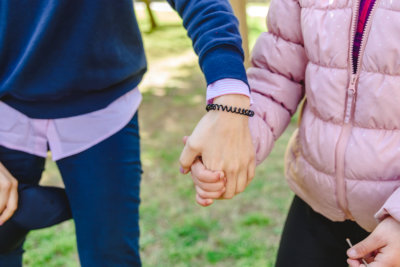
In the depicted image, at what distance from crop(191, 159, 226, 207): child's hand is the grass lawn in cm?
154

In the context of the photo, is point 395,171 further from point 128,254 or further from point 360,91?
point 128,254

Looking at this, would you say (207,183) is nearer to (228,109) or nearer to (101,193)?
(228,109)

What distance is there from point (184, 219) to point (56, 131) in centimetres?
177

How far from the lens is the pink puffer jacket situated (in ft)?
4.49

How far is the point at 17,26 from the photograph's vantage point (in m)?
1.61

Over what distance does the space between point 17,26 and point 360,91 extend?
104 cm

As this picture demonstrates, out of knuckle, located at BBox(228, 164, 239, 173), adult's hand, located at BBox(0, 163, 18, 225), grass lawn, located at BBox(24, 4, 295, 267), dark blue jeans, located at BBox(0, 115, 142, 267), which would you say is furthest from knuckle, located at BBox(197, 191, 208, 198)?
grass lawn, located at BBox(24, 4, 295, 267)

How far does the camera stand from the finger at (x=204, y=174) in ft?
4.59

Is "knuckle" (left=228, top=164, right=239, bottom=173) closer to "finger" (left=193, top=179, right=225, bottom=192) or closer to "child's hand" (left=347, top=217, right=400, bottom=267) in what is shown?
"finger" (left=193, top=179, right=225, bottom=192)

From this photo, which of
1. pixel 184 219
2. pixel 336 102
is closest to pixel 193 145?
pixel 336 102

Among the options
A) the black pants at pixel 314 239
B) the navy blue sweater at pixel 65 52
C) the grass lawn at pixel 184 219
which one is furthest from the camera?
the grass lawn at pixel 184 219

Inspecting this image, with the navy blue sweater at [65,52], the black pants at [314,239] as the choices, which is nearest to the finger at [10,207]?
the navy blue sweater at [65,52]

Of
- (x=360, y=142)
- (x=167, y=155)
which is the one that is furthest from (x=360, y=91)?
(x=167, y=155)

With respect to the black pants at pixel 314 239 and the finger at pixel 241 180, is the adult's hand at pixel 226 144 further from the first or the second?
the black pants at pixel 314 239
